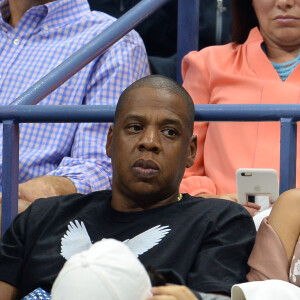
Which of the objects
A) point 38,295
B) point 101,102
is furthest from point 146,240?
point 101,102

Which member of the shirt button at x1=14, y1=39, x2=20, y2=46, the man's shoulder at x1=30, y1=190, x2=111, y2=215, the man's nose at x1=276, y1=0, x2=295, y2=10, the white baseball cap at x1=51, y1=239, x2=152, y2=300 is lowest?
the man's shoulder at x1=30, y1=190, x2=111, y2=215

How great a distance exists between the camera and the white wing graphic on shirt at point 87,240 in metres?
2.13

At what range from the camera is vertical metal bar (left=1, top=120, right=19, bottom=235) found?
2482mm

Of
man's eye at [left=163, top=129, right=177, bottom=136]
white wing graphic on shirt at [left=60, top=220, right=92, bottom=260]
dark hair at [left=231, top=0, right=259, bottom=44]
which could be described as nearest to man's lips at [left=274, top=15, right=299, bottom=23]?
dark hair at [left=231, top=0, right=259, bottom=44]

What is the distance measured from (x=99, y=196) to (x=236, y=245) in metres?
0.44

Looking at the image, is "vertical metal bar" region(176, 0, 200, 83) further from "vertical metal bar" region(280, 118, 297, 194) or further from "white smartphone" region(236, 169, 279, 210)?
"vertical metal bar" region(280, 118, 297, 194)

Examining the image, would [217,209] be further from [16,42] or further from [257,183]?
[16,42]

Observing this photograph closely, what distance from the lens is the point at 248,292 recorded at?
6.32ft

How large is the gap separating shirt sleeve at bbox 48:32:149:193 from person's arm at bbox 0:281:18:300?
681 millimetres

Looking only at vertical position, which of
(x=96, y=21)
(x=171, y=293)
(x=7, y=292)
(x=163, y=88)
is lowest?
(x=7, y=292)

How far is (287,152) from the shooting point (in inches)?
92.4

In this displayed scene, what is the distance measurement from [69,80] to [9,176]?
801 millimetres

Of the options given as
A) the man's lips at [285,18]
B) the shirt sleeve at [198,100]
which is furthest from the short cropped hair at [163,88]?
the man's lips at [285,18]

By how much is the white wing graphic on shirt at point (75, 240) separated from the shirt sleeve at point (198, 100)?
712mm
